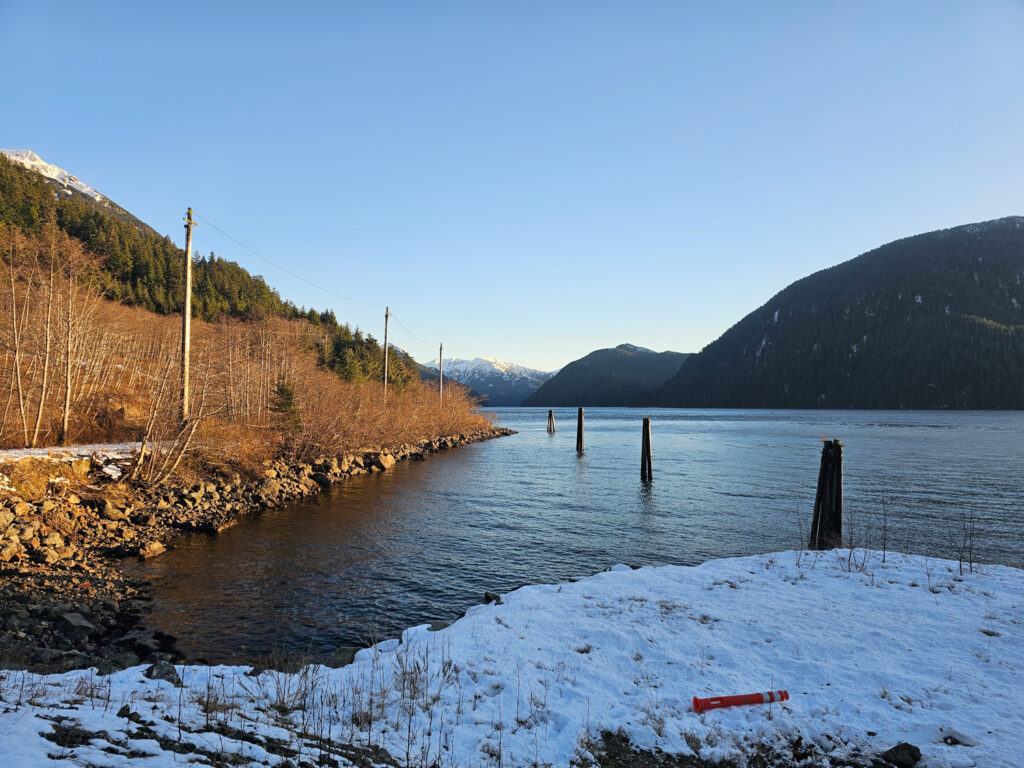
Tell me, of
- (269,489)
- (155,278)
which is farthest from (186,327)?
(155,278)

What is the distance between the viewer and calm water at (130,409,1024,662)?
32.4 feet

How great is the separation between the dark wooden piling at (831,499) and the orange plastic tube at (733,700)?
8.56 metres

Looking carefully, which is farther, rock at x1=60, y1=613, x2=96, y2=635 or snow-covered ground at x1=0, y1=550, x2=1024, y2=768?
rock at x1=60, y1=613, x2=96, y2=635

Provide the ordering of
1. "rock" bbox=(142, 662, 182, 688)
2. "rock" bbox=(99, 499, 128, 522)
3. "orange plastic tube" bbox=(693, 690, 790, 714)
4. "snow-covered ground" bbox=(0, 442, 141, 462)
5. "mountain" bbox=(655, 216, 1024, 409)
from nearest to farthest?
"orange plastic tube" bbox=(693, 690, 790, 714), "rock" bbox=(142, 662, 182, 688), "rock" bbox=(99, 499, 128, 522), "snow-covered ground" bbox=(0, 442, 141, 462), "mountain" bbox=(655, 216, 1024, 409)

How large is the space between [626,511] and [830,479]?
29.0 ft

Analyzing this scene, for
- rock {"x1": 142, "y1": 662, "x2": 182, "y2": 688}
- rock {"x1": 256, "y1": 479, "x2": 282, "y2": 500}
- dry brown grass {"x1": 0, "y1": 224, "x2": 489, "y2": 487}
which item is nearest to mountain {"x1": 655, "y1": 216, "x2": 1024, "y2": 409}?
dry brown grass {"x1": 0, "y1": 224, "x2": 489, "y2": 487}

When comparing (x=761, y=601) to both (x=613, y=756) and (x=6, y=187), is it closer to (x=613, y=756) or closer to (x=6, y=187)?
(x=613, y=756)

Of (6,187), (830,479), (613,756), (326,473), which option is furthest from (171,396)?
(6,187)

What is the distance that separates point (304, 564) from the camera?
12.9 meters

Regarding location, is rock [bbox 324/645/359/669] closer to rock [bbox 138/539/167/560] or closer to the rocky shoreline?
the rocky shoreline

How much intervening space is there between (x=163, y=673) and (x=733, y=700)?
6.27 m

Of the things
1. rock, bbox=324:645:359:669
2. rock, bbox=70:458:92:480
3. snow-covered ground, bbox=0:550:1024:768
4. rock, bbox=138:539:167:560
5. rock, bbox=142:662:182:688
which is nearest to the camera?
snow-covered ground, bbox=0:550:1024:768

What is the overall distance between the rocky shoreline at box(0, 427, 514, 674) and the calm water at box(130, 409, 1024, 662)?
707mm

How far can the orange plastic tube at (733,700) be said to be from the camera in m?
5.14
